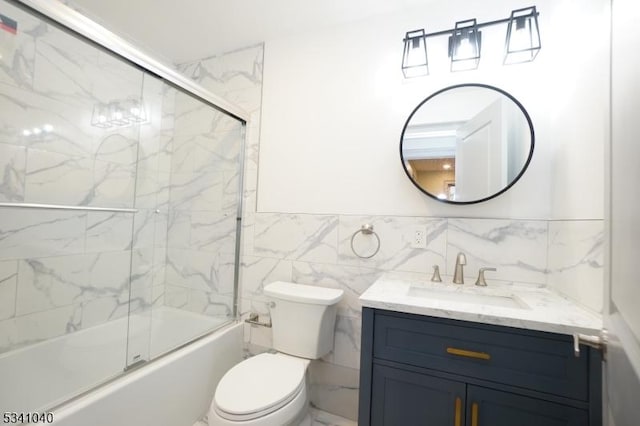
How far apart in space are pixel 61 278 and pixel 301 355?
4.72 feet

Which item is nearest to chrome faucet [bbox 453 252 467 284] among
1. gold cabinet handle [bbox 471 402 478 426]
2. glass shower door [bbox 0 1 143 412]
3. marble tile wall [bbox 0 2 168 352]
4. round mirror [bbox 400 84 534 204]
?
round mirror [bbox 400 84 534 204]

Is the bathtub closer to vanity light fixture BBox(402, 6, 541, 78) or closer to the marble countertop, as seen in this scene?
the marble countertop

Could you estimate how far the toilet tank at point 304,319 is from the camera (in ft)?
4.80

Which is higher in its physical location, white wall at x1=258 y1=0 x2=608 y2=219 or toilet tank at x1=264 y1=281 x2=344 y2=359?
white wall at x1=258 y1=0 x2=608 y2=219

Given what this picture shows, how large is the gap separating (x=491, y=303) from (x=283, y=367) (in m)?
1.01

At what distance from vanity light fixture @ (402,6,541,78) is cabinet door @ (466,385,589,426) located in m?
1.46

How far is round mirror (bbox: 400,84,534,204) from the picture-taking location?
1359mm

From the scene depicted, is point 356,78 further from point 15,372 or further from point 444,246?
point 15,372

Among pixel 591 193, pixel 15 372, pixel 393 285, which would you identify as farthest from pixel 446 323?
pixel 15 372

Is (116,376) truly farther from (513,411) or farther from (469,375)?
(513,411)

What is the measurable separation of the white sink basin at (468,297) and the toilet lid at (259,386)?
67 centimetres

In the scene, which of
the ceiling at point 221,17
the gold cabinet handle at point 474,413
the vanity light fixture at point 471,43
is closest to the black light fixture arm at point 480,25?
the vanity light fixture at point 471,43

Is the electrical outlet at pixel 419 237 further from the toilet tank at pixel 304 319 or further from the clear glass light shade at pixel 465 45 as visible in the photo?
the clear glass light shade at pixel 465 45

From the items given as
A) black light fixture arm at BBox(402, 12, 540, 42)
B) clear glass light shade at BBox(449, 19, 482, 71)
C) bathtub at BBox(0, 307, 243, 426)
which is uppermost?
black light fixture arm at BBox(402, 12, 540, 42)
